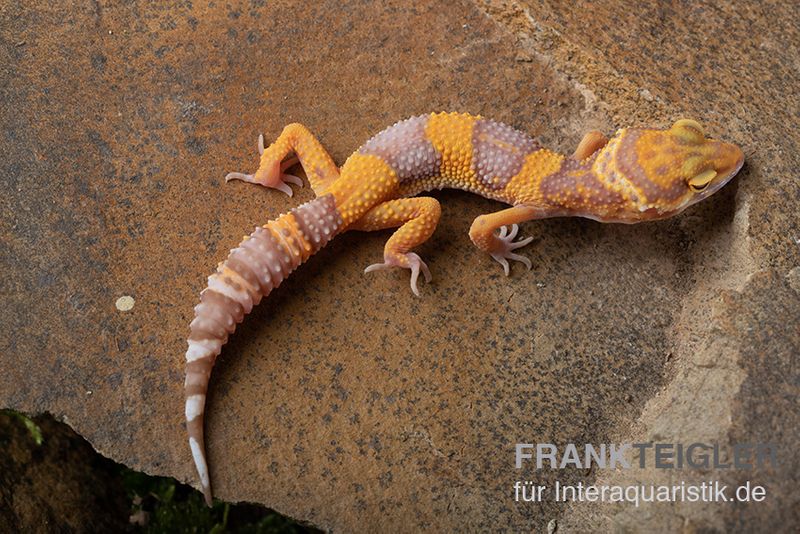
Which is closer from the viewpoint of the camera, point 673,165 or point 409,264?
point 673,165

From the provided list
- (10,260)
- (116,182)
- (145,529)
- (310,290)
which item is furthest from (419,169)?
(145,529)

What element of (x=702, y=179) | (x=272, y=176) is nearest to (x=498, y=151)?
(x=702, y=179)

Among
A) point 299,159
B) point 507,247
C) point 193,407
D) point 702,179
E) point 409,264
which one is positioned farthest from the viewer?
point 299,159

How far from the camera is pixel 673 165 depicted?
3586 millimetres

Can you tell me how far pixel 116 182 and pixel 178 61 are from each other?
2.56 feet

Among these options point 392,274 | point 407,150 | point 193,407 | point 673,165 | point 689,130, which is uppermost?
point 689,130

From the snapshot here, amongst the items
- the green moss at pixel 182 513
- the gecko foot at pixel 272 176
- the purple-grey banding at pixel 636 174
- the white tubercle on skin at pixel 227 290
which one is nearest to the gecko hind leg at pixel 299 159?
the gecko foot at pixel 272 176

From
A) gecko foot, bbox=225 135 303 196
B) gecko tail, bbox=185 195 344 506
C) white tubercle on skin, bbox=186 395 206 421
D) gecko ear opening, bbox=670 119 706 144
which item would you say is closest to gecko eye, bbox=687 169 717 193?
gecko ear opening, bbox=670 119 706 144

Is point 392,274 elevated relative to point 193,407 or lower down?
elevated

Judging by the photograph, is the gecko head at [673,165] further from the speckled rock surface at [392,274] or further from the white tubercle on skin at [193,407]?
the white tubercle on skin at [193,407]

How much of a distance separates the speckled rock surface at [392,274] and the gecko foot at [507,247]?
7 cm

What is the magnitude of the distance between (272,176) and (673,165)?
77.5 inches

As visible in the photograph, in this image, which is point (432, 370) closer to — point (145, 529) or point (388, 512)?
point (388, 512)

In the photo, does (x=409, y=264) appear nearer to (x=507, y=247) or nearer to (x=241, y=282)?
(x=507, y=247)
